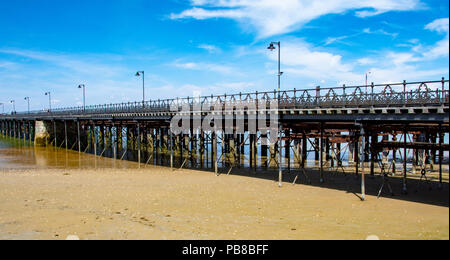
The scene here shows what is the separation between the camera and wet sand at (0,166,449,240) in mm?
12125

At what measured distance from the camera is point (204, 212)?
590 inches

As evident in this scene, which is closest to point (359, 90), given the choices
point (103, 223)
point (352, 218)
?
point (352, 218)

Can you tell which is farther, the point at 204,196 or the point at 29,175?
the point at 29,175

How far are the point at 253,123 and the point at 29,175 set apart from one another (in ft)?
54.2

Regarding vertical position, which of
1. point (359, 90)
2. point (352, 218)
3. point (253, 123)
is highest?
point (359, 90)

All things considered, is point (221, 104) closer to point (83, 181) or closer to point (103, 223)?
point (83, 181)

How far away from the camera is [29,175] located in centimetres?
2634

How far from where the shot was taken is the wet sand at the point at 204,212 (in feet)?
39.8

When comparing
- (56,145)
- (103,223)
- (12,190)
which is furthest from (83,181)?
(56,145)
